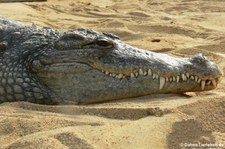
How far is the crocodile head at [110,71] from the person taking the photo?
416 cm

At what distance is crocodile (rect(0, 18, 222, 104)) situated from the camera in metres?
4.16

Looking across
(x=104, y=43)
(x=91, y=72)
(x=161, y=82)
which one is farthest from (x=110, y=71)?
(x=161, y=82)

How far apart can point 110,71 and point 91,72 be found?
0.17m

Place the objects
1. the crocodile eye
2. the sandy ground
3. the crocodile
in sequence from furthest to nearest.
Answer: the crocodile eye, the crocodile, the sandy ground

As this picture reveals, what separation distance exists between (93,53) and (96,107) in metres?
0.53

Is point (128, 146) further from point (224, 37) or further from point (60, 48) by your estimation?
point (224, 37)

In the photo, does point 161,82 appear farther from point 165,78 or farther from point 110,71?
point 110,71

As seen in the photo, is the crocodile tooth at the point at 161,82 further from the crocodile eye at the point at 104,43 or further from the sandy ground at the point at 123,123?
the crocodile eye at the point at 104,43

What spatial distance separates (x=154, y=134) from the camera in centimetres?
337

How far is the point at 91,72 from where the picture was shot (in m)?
4.20

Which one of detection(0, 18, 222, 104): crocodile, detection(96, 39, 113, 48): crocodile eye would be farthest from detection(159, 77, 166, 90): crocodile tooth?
detection(96, 39, 113, 48): crocodile eye

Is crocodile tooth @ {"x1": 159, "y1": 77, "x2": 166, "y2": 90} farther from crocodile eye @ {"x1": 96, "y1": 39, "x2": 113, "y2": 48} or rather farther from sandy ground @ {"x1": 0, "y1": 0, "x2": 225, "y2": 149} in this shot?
crocodile eye @ {"x1": 96, "y1": 39, "x2": 113, "y2": 48}

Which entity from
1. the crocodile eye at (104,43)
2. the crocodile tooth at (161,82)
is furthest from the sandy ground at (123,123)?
the crocodile eye at (104,43)

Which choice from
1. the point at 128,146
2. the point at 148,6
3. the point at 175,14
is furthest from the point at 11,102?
the point at 148,6
